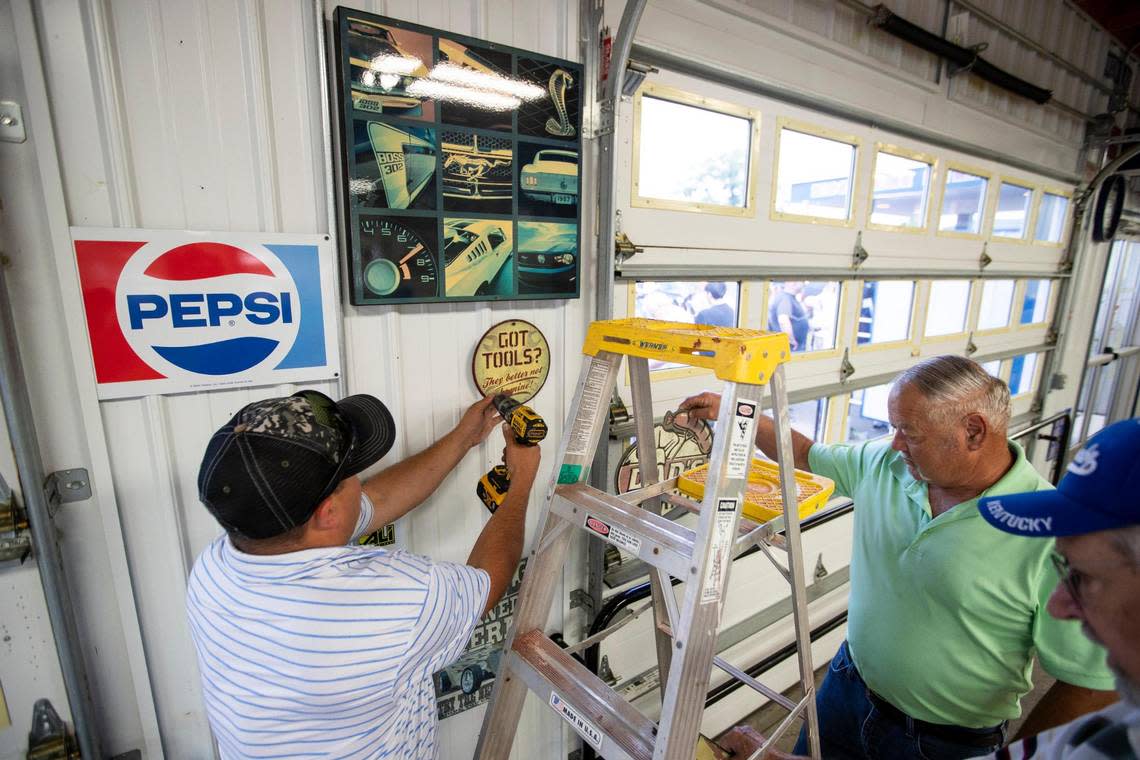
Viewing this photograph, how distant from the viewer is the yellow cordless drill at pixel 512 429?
4.47ft

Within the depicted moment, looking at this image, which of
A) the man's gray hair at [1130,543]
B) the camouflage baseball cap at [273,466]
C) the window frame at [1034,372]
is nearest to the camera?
the man's gray hair at [1130,543]

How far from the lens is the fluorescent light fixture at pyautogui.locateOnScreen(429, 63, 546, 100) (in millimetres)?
1353

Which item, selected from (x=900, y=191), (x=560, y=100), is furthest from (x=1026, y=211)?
(x=560, y=100)

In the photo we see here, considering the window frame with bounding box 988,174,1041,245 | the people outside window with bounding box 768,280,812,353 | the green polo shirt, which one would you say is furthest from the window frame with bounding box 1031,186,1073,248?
the green polo shirt

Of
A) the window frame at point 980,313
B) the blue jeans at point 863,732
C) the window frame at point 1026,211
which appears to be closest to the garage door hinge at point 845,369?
the blue jeans at point 863,732

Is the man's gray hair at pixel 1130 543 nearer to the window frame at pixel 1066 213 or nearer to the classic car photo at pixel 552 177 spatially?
the classic car photo at pixel 552 177

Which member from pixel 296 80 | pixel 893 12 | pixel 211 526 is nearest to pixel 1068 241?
pixel 893 12

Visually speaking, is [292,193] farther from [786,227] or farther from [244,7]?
[786,227]

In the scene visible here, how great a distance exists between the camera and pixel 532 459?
1.39 m

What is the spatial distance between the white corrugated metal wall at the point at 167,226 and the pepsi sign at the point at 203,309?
0.13 feet

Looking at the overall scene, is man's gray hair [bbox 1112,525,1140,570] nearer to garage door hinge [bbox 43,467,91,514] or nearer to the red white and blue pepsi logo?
the red white and blue pepsi logo

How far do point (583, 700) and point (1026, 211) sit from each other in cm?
469

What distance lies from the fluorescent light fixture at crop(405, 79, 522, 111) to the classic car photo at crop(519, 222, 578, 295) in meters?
0.32

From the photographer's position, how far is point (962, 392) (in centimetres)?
136
